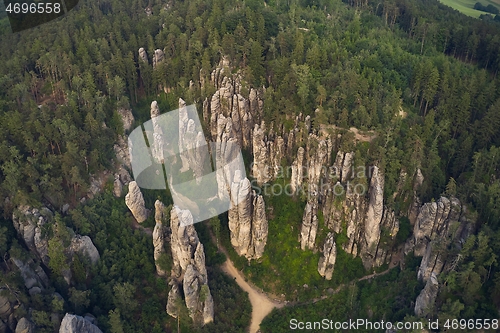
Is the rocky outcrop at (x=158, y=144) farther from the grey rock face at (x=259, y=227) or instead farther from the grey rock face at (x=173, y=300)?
the grey rock face at (x=173, y=300)

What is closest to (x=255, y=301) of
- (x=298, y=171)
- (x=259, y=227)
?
(x=259, y=227)

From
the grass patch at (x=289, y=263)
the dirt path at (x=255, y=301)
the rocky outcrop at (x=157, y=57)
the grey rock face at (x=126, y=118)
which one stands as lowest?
the dirt path at (x=255, y=301)

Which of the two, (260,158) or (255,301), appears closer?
(255,301)

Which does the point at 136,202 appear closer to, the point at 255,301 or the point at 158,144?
the point at 158,144

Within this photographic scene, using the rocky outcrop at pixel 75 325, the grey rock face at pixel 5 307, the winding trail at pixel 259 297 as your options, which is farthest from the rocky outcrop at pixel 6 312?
the winding trail at pixel 259 297

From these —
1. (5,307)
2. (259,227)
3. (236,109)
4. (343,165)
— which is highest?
(236,109)

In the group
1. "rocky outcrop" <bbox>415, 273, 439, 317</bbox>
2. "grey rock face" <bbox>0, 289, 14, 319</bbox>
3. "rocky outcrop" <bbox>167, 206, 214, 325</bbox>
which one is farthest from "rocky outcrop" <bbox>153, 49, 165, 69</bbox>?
"rocky outcrop" <bbox>415, 273, 439, 317</bbox>
